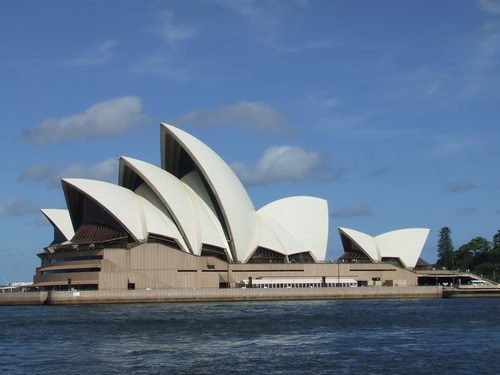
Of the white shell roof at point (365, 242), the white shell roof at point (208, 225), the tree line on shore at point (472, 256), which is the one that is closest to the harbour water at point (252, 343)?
the white shell roof at point (208, 225)

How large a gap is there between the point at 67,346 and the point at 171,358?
690 centimetres

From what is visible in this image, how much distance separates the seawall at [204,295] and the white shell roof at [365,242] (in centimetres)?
1056

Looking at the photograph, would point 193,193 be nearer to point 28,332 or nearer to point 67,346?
point 28,332

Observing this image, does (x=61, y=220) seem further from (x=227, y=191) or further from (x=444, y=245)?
(x=444, y=245)

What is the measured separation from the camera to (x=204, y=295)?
262 ft

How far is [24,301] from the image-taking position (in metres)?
80.0

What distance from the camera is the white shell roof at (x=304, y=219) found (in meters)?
93.5

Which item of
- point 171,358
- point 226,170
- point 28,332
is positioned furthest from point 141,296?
point 171,358

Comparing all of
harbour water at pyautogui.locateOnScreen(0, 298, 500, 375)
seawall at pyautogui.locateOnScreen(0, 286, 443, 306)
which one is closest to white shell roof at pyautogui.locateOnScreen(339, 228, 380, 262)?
seawall at pyautogui.locateOnScreen(0, 286, 443, 306)

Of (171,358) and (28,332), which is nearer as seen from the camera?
(171,358)

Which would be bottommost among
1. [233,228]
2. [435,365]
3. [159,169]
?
[435,365]

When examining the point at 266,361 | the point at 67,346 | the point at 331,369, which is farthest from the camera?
the point at 67,346

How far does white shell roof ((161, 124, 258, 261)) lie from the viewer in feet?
263

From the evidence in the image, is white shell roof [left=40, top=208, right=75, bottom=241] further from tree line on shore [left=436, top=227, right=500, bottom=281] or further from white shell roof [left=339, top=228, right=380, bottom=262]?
tree line on shore [left=436, top=227, right=500, bottom=281]
